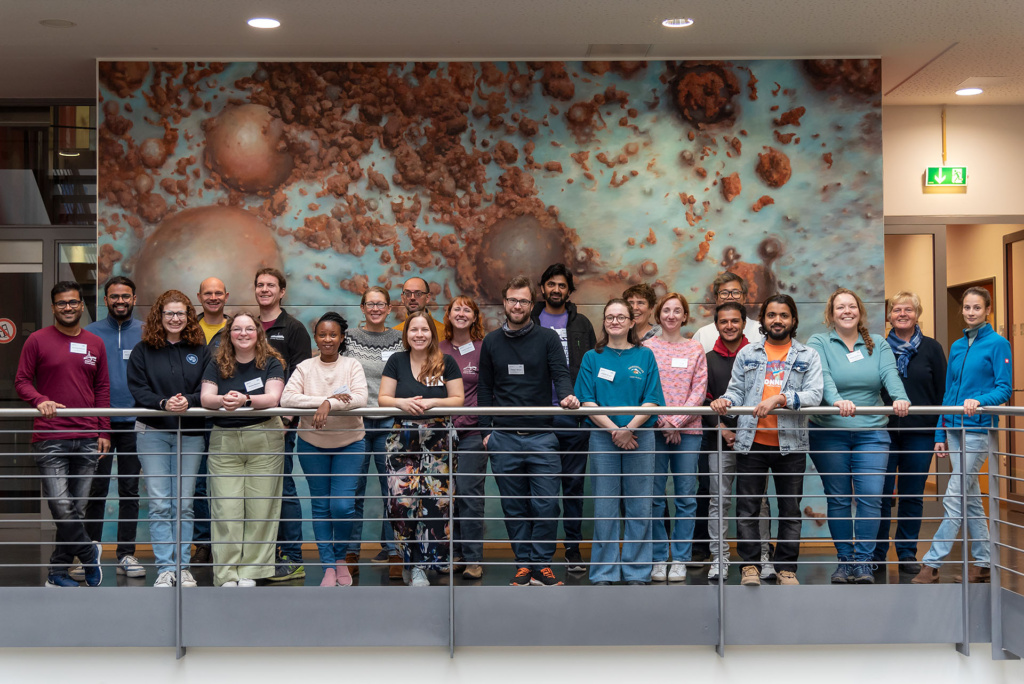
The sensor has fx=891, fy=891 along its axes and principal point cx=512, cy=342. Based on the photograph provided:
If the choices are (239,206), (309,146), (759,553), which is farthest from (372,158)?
(759,553)

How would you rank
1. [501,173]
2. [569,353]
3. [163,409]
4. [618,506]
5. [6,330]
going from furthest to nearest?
[6,330] < [501,173] < [569,353] < [618,506] < [163,409]

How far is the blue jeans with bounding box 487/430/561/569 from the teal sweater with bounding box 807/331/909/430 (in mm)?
1478

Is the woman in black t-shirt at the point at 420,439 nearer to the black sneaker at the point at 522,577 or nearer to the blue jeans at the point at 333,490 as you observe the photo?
the blue jeans at the point at 333,490

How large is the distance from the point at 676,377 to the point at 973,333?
5.66 ft

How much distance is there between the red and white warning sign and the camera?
23.8 feet

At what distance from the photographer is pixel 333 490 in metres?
4.81

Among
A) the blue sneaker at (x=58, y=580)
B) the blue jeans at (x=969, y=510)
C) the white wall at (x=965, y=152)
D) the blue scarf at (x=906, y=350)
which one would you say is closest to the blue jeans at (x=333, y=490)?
the blue sneaker at (x=58, y=580)

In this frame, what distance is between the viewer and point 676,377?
5.08 meters

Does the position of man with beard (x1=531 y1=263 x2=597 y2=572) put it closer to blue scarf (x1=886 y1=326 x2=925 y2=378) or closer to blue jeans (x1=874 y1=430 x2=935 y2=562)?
blue jeans (x1=874 y1=430 x2=935 y2=562)

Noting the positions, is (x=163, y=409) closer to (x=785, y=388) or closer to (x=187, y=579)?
(x=187, y=579)

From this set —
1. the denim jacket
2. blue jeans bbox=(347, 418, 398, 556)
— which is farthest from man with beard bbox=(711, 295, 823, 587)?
blue jeans bbox=(347, 418, 398, 556)

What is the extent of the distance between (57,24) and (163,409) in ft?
9.65

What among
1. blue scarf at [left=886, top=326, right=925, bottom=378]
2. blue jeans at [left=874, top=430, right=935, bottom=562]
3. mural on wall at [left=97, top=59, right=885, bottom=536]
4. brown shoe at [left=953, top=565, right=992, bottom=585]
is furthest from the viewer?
mural on wall at [left=97, top=59, right=885, bottom=536]

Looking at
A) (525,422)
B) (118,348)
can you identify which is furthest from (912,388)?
(118,348)
